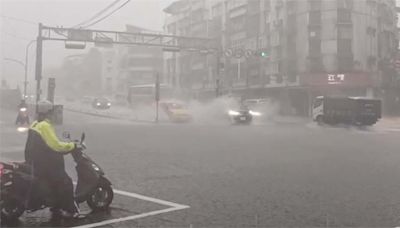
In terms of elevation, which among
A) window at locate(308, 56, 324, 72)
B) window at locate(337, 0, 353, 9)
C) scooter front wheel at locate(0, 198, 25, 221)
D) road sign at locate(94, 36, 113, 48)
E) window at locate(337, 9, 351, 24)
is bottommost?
scooter front wheel at locate(0, 198, 25, 221)

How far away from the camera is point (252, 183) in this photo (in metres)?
9.98

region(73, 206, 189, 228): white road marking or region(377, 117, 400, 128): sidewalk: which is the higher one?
region(377, 117, 400, 128): sidewalk

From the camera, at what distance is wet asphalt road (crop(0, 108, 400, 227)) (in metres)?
6.89

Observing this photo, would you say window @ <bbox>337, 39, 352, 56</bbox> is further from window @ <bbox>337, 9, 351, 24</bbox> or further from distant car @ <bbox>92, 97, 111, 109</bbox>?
distant car @ <bbox>92, 97, 111, 109</bbox>

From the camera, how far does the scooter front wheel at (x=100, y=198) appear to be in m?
7.09

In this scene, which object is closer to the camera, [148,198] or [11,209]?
[11,209]

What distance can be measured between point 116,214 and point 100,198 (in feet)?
1.13

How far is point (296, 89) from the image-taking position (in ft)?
165

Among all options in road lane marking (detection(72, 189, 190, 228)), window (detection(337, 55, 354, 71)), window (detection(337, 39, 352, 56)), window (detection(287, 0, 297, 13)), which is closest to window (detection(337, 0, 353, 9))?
window (detection(337, 39, 352, 56))

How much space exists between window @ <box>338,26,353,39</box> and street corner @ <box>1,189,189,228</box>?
4398 centimetres

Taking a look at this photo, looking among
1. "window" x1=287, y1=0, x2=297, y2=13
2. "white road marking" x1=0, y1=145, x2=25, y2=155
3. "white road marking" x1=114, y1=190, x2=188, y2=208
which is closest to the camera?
"white road marking" x1=114, y1=190, x2=188, y2=208

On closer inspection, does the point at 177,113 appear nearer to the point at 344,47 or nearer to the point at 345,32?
the point at 344,47

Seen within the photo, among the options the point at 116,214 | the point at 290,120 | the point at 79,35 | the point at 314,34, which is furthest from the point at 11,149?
the point at 314,34

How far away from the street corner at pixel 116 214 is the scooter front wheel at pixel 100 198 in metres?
0.09
